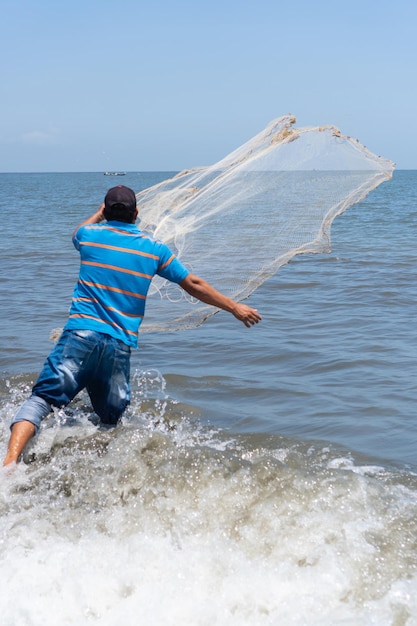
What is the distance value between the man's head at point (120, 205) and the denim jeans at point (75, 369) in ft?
2.17

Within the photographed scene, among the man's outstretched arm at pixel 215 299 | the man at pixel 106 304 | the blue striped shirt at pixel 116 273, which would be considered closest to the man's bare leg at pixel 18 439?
the man at pixel 106 304

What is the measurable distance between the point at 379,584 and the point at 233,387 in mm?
3443

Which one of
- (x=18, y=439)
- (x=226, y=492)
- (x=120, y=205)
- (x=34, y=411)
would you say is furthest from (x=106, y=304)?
(x=226, y=492)

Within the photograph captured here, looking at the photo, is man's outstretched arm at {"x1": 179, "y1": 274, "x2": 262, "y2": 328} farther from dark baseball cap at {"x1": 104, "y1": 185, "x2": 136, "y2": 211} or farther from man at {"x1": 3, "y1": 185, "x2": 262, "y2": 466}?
dark baseball cap at {"x1": 104, "y1": 185, "x2": 136, "y2": 211}

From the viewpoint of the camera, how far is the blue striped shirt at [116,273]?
13.8ft

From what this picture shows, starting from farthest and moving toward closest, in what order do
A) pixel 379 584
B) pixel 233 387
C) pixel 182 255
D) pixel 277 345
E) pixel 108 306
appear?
pixel 277 345
pixel 233 387
pixel 182 255
pixel 108 306
pixel 379 584

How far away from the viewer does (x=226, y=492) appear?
420cm

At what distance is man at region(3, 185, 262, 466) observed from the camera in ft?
13.8

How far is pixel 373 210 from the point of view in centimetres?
3162

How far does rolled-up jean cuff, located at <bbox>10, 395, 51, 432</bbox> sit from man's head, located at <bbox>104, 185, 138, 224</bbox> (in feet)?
3.61

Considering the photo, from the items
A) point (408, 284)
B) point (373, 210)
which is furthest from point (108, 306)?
point (373, 210)

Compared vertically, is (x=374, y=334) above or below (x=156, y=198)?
below

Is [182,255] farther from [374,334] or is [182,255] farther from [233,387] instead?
[374,334]

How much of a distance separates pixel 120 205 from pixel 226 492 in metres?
1.69
